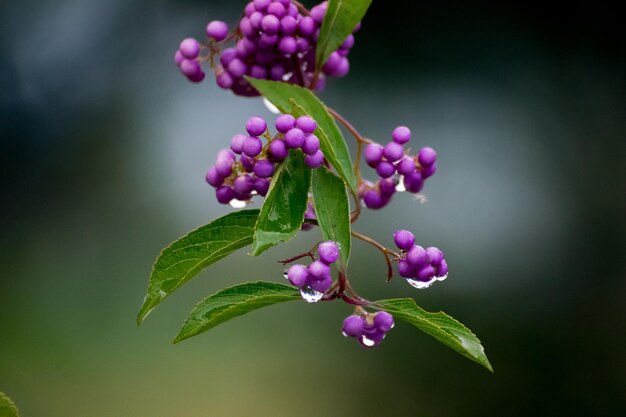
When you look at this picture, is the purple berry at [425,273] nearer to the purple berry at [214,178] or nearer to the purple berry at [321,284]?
the purple berry at [321,284]

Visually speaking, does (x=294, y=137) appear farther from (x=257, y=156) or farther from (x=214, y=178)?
(x=214, y=178)

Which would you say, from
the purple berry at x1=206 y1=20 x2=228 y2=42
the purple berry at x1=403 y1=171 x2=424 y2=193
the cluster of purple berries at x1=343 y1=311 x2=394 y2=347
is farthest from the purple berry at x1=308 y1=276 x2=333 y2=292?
the purple berry at x1=206 y1=20 x2=228 y2=42

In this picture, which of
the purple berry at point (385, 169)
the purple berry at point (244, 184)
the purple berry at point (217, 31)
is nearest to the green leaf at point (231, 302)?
the purple berry at point (244, 184)

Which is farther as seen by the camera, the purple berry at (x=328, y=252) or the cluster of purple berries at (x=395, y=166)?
the cluster of purple berries at (x=395, y=166)

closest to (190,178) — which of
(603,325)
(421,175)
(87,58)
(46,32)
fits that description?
(87,58)

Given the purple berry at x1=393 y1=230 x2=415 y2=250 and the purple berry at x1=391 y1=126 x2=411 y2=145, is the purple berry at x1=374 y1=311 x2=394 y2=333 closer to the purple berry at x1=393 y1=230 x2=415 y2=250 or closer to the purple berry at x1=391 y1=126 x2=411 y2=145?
the purple berry at x1=393 y1=230 x2=415 y2=250

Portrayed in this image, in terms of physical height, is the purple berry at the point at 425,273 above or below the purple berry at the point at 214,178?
below
